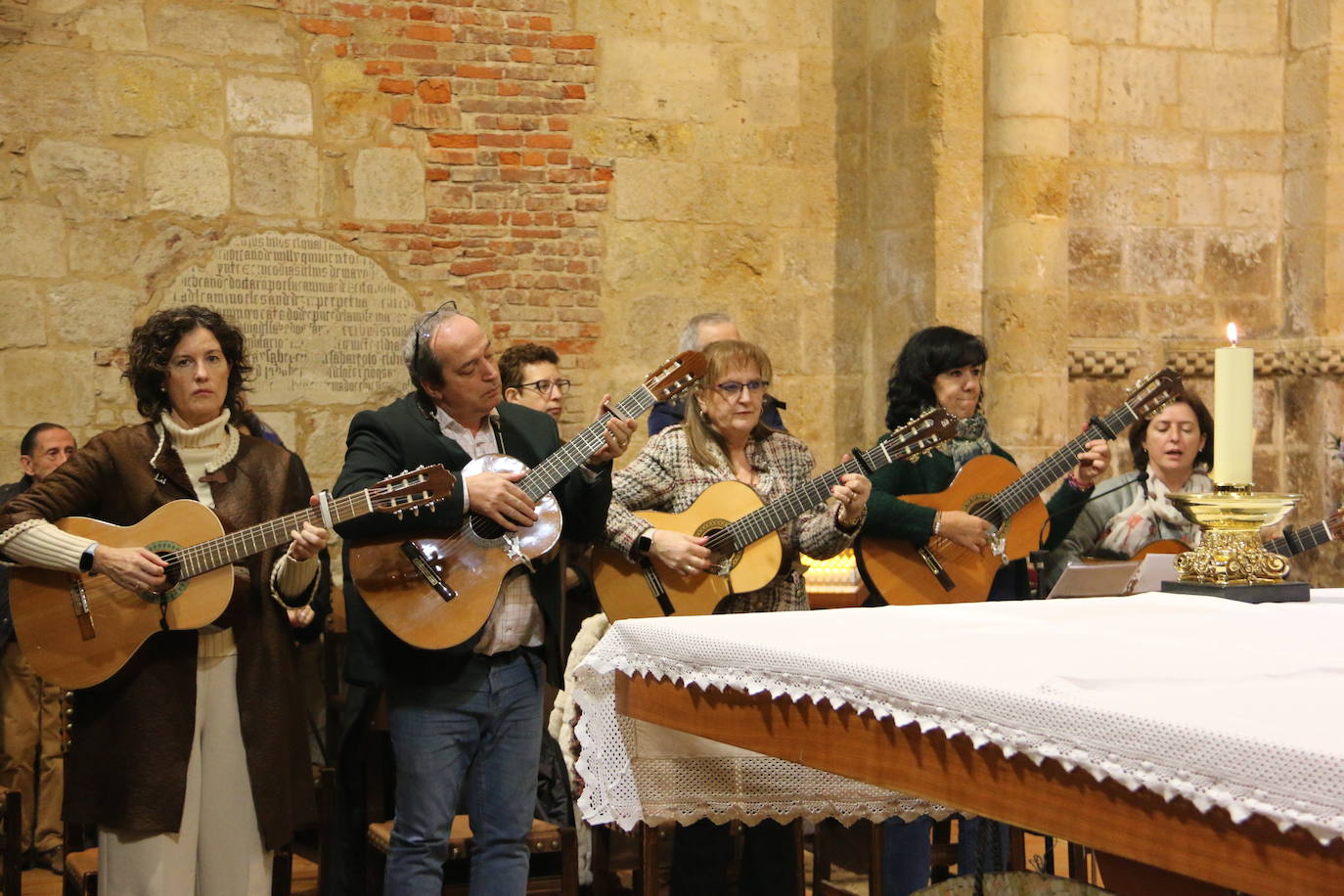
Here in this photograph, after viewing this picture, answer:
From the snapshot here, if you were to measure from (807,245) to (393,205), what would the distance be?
216 cm

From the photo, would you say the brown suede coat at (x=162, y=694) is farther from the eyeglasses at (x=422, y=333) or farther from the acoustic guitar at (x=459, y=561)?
the eyeglasses at (x=422, y=333)

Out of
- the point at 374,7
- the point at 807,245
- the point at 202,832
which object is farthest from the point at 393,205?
the point at 202,832

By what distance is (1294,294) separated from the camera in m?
7.88

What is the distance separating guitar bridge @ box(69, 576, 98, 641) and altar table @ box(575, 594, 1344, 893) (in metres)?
1.75

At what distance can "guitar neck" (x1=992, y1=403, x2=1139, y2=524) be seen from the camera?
475 centimetres

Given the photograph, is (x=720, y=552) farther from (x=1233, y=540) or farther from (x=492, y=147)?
(x=492, y=147)

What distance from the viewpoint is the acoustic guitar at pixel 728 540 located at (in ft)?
14.4

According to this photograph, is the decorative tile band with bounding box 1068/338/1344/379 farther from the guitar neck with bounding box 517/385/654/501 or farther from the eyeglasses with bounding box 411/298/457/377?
the eyeglasses with bounding box 411/298/457/377

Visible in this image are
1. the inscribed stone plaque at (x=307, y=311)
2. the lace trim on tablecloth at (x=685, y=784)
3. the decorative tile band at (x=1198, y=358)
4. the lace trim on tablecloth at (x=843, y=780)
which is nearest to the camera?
the lace trim on tablecloth at (x=843, y=780)

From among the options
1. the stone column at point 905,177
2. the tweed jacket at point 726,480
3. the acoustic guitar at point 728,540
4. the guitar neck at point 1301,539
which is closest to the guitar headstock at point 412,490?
the tweed jacket at point 726,480

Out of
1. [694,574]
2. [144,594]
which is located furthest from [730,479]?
[144,594]

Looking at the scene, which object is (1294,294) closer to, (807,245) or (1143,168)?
(1143,168)

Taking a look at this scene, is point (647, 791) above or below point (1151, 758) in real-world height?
below

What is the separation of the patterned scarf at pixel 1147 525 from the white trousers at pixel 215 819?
302cm
